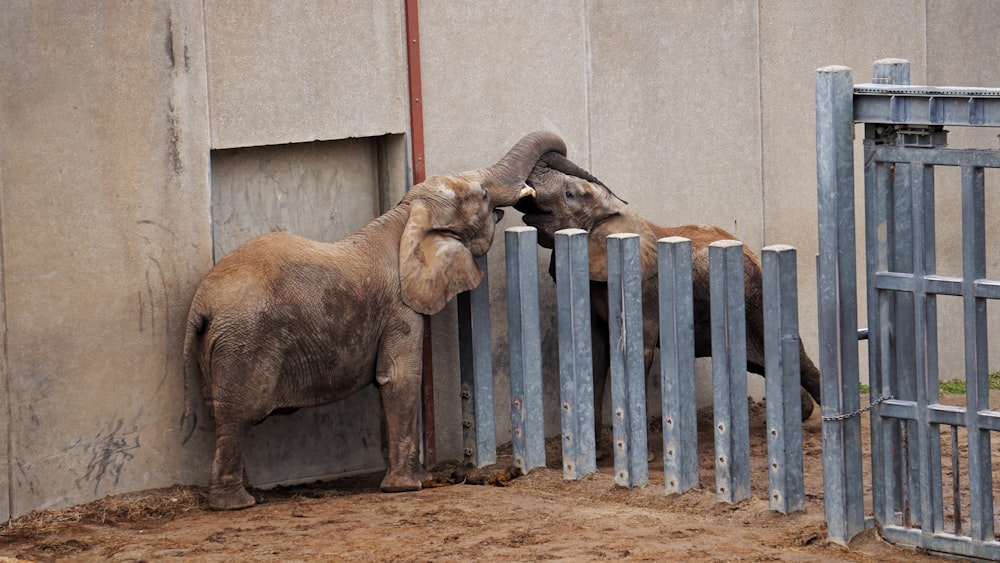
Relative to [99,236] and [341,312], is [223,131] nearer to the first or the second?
[99,236]

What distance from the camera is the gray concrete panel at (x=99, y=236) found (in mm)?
7355

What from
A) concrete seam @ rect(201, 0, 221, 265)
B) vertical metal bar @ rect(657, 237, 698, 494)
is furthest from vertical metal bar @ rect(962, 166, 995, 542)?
concrete seam @ rect(201, 0, 221, 265)

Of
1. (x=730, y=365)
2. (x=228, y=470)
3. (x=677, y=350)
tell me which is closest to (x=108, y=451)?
(x=228, y=470)

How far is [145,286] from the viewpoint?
307 inches

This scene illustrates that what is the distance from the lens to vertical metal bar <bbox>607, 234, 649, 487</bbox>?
799 centimetres

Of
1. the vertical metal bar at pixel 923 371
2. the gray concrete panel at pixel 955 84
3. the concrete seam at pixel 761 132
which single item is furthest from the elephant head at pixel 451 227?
the gray concrete panel at pixel 955 84

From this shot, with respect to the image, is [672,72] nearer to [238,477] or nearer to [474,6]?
[474,6]

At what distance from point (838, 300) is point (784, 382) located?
0.67m

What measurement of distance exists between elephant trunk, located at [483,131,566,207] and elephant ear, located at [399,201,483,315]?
424 mm

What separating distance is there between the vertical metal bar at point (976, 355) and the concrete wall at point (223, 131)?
131 inches

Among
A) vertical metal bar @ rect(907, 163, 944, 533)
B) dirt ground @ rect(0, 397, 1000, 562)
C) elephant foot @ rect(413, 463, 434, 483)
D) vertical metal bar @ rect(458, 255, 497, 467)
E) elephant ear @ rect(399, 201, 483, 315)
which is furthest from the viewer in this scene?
vertical metal bar @ rect(458, 255, 497, 467)

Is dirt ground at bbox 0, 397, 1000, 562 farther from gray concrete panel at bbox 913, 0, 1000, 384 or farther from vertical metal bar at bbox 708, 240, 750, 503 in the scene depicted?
gray concrete panel at bbox 913, 0, 1000, 384

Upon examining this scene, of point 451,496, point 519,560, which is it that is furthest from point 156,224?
point 519,560

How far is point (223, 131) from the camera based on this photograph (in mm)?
7988
